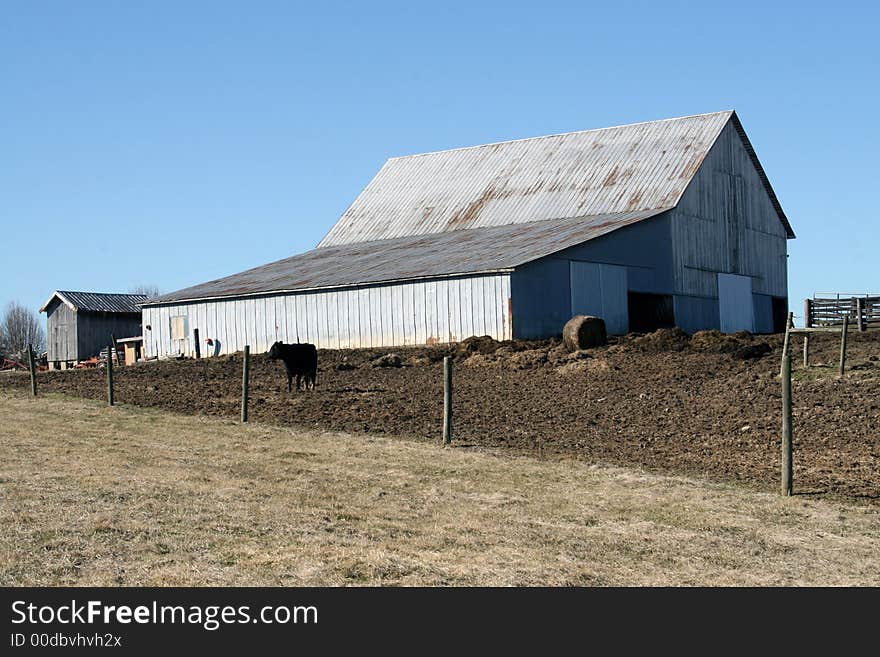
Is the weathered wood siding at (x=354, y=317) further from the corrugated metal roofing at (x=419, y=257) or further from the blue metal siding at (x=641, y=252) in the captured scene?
the blue metal siding at (x=641, y=252)

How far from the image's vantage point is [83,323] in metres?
58.4

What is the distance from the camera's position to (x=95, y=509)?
1288 cm

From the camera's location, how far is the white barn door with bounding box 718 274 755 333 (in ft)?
160

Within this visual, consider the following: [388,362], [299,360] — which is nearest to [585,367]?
[388,362]

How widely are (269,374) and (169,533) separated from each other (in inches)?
836

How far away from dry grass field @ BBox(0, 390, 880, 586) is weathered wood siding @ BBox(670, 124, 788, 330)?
28495 millimetres

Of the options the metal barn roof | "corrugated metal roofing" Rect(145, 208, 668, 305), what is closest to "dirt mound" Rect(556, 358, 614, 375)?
"corrugated metal roofing" Rect(145, 208, 668, 305)

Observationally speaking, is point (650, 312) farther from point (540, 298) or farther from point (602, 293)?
point (540, 298)

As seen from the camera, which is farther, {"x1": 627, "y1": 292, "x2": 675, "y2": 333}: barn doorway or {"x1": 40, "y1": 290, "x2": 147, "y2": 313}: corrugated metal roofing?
{"x1": 40, "y1": 290, "x2": 147, "y2": 313}: corrugated metal roofing

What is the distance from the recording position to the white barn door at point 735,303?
48625mm

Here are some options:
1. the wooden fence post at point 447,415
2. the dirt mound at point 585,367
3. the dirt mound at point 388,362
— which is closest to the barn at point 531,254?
the dirt mound at point 388,362

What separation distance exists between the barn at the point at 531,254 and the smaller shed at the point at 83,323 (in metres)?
10.9

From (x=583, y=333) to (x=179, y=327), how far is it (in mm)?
19086

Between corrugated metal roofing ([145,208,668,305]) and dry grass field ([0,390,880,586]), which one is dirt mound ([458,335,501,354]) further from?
dry grass field ([0,390,880,586])
